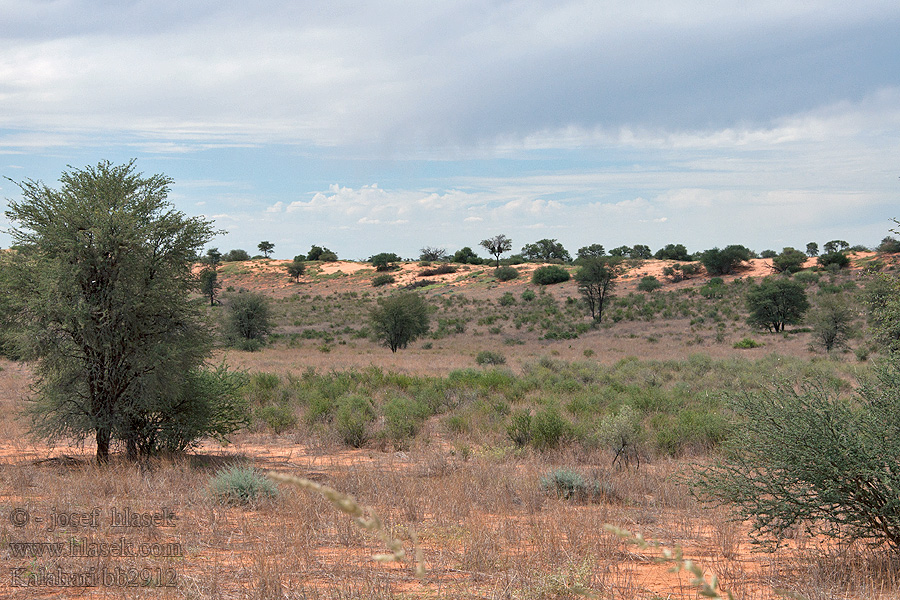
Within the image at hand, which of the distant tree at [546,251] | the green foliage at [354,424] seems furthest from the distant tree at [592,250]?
the green foliage at [354,424]

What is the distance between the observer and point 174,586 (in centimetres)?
491

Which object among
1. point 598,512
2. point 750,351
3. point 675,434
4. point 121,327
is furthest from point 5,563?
point 750,351

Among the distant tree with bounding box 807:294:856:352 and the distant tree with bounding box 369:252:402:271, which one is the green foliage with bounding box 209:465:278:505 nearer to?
the distant tree with bounding box 807:294:856:352

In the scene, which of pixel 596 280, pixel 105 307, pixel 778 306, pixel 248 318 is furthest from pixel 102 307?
pixel 596 280

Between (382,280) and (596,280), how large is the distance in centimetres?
3488

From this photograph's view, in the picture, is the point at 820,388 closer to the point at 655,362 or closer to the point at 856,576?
the point at 856,576

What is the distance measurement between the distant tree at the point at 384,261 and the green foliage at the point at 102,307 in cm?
7999

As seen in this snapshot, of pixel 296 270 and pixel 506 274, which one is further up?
pixel 296 270

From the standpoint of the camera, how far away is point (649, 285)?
64375 millimetres

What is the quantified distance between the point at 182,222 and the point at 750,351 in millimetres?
31005

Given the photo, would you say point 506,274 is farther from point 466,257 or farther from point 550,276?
point 466,257

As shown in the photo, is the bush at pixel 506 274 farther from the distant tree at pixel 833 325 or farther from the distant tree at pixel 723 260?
the distant tree at pixel 833 325

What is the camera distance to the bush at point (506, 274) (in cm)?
7500

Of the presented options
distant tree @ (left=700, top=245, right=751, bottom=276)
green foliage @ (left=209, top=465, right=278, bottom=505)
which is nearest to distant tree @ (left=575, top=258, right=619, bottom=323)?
distant tree @ (left=700, top=245, right=751, bottom=276)
